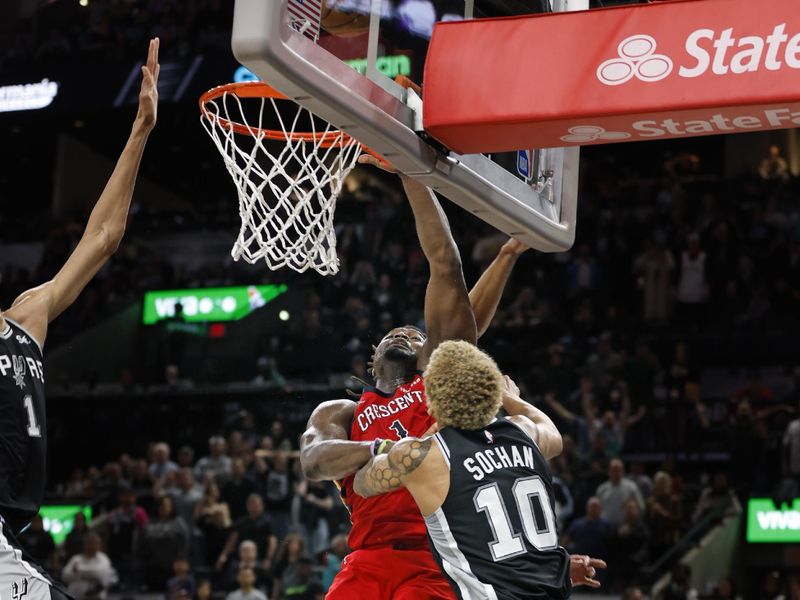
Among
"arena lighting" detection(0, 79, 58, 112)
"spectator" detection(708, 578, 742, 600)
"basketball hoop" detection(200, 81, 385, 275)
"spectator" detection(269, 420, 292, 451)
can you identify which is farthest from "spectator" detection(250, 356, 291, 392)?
"basketball hoop" detection(200, 81, 385, 275)

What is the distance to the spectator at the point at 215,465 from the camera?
12.1 metres

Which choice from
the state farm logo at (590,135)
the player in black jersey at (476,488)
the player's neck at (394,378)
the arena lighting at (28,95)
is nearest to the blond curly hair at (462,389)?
the player in black jersey at (476,488)

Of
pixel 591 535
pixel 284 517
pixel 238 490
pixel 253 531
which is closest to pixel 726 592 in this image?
pixel 591 535

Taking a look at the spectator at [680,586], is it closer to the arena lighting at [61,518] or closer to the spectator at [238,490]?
the spectator at [238,490]

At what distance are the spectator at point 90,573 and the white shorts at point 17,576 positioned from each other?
26.2 ft

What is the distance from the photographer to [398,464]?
3.66 metres

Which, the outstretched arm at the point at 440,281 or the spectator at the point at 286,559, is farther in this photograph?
the spectator at the point at 286,559

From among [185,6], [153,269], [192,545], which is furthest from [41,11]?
[192,545]

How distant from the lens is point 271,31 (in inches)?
130

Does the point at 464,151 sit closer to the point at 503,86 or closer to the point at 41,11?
the point at 503,86

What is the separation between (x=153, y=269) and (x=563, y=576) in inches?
569

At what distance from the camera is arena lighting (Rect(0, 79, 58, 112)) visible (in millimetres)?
17250

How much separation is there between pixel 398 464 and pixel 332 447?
0.59 meters

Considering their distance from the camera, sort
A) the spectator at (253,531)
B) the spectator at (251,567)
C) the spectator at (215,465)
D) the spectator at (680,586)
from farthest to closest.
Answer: the spectator at (215,465)
the spectator at (253,531)
the spectator at (251,567)
the spectator at (680,586)
